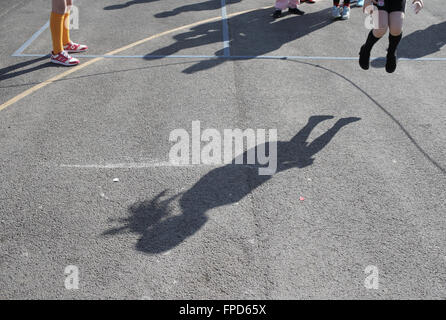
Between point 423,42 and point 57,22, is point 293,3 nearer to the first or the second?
point 423,42

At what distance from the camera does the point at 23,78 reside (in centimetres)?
739

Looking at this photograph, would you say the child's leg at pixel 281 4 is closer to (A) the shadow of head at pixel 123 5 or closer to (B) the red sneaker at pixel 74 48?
(A) the shadow of head at pixel 123 5

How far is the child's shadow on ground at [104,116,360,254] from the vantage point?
417cm

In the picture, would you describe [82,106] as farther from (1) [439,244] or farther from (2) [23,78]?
(1) [439,244]

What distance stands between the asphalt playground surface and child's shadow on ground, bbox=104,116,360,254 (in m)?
0.02

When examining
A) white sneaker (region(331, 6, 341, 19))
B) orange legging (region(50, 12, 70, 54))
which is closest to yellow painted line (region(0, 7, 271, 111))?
orange legging (region(50, 12, 70, 54))

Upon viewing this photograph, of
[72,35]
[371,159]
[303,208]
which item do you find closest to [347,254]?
[303,208]

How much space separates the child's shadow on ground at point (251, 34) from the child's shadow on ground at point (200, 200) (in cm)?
304

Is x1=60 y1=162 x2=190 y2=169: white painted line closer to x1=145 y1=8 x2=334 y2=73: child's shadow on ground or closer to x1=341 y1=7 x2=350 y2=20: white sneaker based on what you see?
x1=145 y1=8 x2=334 y2=73: child's shadow on ground

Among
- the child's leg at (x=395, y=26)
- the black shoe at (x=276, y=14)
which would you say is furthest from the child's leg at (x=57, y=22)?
the child's leg at (x=395, y=26)

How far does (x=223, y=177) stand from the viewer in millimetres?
5004

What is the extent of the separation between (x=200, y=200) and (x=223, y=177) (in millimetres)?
494

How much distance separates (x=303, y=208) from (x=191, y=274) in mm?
1411

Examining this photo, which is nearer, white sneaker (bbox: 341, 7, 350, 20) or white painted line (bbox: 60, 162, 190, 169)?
white painted line (bbox: 60, 162, 190, 169)
